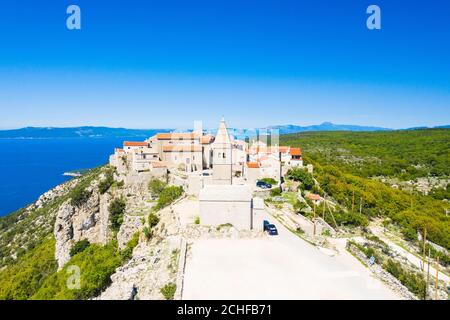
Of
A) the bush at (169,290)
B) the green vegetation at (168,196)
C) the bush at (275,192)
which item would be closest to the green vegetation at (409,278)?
the bush at (169,290)

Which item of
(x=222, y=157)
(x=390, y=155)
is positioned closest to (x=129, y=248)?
(x=222, y=157)

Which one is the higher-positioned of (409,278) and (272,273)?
(272,273)

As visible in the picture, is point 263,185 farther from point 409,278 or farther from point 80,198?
point 80,198

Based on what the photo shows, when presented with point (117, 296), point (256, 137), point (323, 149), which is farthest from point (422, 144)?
point (117, 296)

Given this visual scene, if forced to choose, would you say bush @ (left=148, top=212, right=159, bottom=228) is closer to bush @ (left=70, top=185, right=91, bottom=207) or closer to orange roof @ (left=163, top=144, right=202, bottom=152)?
orange roof @ (left=163, top=144, right=202, bottom=152)

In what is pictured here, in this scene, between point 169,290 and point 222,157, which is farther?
point 222,157

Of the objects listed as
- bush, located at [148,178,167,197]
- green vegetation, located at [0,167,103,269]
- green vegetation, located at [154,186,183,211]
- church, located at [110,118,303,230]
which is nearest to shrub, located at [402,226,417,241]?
church, located at [110,118,303,230]
